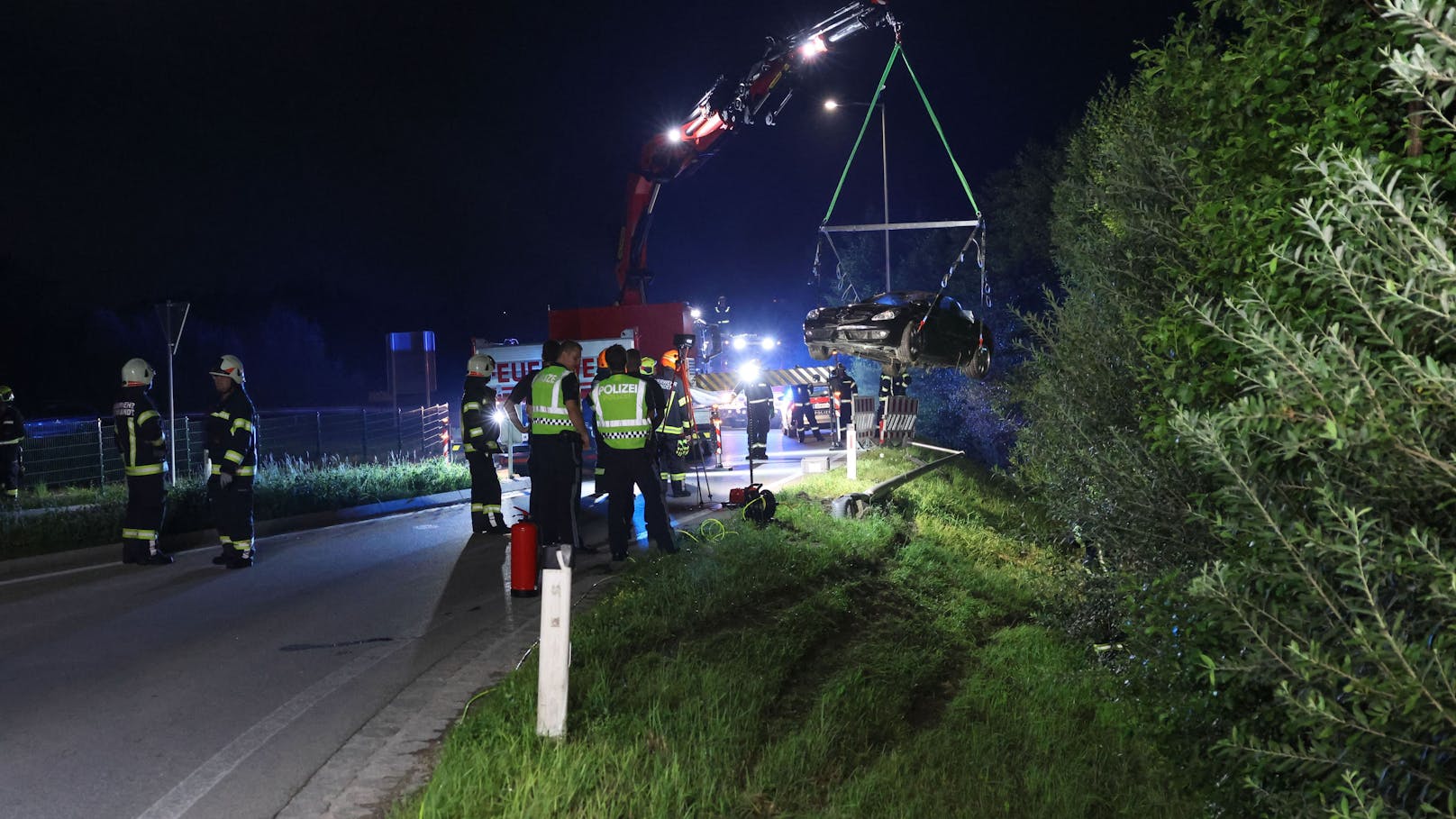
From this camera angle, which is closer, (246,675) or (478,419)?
(246,675)

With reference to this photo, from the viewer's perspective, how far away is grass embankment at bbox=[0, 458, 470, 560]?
36.0 ft

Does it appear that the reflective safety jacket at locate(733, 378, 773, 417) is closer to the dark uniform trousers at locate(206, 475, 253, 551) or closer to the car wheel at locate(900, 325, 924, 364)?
the car wheel at locate(900, 325, 924, 364)

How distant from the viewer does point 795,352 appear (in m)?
80.1

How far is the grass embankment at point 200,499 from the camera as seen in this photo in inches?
432

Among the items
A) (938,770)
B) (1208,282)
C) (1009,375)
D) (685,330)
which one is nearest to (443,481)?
(685,330)

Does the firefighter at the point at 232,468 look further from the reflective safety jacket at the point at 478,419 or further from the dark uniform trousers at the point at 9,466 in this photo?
the dark uniform trousers at the point at 9,466

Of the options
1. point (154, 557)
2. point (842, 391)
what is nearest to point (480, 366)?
point (154, 557)

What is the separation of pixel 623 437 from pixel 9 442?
1084 cm

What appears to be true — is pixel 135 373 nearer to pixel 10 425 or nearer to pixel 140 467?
pixel 140 467

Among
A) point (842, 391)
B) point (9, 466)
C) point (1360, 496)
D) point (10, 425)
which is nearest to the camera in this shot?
point (1360, 496)

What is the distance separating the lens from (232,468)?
9.98 meters

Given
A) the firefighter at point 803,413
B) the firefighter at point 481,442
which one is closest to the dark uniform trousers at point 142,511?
the firefighter at point 481,442

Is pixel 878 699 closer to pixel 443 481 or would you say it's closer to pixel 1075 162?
pixel 1075 162

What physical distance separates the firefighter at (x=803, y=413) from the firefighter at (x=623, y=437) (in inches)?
774
